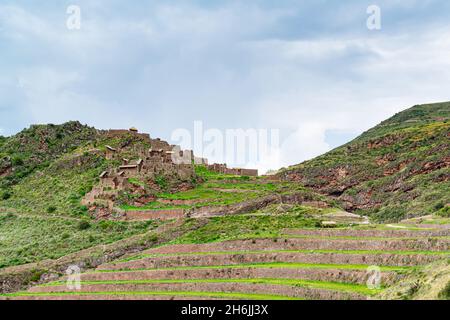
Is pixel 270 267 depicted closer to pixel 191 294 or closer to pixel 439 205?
pixel 191 294

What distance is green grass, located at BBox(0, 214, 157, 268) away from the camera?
6794cm

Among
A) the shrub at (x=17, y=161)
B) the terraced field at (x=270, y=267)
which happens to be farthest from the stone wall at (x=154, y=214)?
the shrub at (x=17, y=161)

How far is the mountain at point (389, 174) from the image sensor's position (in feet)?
295

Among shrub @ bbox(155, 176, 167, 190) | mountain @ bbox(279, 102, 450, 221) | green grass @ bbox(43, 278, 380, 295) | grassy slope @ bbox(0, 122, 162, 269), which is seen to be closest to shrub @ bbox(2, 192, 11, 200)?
grassy slope @ bbox(0, 122, 162, 269)

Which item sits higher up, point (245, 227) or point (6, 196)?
point (6, 196)

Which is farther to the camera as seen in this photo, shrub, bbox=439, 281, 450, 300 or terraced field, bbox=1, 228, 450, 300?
terraced field, bbox=1, 228, 450, 300

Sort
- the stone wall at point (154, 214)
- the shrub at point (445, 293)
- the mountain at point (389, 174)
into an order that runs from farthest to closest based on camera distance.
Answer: the mountain at point (389, 174), the stone wall at point (154, 214), the shrub at point (445, 293)

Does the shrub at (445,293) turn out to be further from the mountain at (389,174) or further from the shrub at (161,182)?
the shrub at (161,182)

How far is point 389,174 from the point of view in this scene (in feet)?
378

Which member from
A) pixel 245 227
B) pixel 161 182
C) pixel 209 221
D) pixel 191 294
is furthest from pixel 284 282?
pixel 161 182

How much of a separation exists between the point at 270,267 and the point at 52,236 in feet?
110

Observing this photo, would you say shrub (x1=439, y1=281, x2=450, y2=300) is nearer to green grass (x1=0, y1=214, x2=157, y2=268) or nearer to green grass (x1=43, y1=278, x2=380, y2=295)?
green grass (x1=43, y1=278, x2=380, y2=295)

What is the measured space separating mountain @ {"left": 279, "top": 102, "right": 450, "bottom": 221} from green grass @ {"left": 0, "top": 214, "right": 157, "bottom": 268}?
33.2m

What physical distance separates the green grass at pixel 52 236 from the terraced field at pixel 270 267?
1001cm
